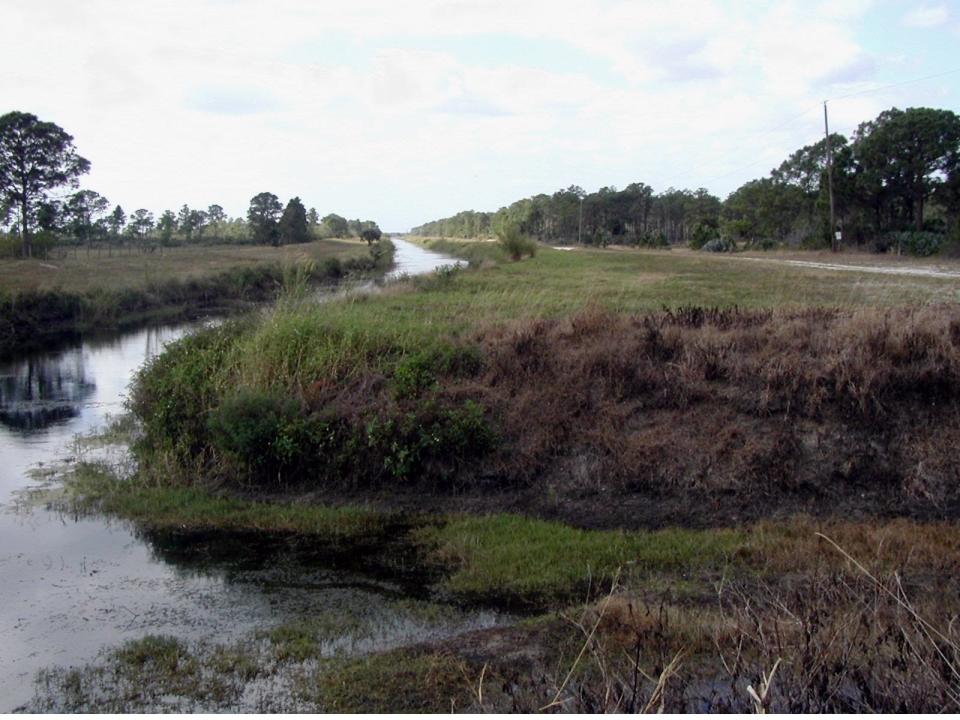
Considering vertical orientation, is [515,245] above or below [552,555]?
above

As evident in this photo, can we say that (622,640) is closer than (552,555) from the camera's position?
Yes

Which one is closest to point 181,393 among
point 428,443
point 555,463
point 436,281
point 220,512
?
point 220,512

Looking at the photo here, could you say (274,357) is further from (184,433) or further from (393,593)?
(393,593)

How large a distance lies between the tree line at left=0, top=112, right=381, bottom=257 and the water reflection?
31.2m

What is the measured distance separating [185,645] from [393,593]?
2042mm

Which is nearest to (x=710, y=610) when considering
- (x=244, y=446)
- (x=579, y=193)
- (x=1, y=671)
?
(x=1, y=671)

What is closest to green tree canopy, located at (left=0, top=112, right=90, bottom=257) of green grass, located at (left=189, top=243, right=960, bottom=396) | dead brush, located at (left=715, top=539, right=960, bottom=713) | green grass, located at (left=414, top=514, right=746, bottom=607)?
green grass, located at (left=189, top=243, right=960, bottom=396)

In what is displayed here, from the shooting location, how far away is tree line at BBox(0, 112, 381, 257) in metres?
50.1

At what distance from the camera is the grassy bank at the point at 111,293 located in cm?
2936

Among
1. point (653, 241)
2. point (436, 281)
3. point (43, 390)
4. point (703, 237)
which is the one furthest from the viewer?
point (653, 241)

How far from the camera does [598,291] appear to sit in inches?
782

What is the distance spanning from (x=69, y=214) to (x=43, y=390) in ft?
147

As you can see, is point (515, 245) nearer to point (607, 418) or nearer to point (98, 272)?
point (98, 272)

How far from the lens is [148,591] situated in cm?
838
